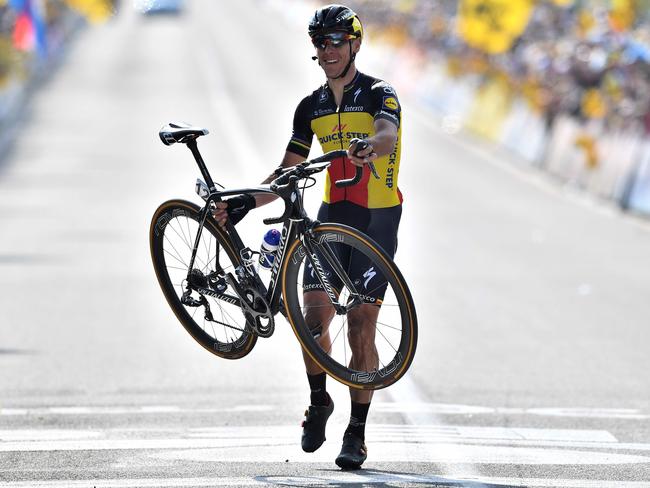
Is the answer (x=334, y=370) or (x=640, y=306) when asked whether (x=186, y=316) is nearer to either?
(x=334, y=370)

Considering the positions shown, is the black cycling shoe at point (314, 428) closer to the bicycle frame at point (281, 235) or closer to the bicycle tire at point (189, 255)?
the bicycle tire at point (189, 255)

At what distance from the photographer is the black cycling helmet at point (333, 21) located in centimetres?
687

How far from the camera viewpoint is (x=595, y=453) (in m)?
7.48

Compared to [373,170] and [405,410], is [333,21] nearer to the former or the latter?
[373,170]

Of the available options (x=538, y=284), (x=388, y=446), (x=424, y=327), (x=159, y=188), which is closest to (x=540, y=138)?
(x=159, y=188)

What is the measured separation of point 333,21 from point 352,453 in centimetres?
207

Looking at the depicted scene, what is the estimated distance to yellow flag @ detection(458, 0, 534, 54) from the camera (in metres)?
38.2

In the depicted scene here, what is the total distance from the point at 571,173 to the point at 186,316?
1916 centimetres

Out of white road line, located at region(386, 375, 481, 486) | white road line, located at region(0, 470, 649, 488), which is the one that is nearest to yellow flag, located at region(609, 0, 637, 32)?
white road line, located at region(386, 375, 481, 486)

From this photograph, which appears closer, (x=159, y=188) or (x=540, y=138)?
(x=159, y=188)

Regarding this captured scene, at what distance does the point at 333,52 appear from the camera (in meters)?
6.96

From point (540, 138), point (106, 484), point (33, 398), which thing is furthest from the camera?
point (540, 138)

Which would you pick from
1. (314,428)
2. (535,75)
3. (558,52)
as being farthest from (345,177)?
(558,52)

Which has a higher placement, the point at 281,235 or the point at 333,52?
the point at 333,52
